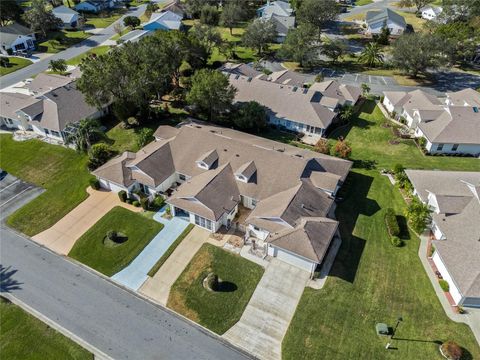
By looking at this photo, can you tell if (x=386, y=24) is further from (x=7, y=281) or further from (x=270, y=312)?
(x=7, y=281)

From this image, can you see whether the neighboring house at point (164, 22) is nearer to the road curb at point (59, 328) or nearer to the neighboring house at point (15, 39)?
the neighboring house at point (15, 39)

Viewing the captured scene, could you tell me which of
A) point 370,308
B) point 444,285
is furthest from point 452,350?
point 444,285

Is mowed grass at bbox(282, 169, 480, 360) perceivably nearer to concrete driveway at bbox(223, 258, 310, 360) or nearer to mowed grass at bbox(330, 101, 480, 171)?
concrete driveway at bbox(223, 258, 310, 360)

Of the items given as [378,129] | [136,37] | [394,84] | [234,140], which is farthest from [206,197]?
[136,37]

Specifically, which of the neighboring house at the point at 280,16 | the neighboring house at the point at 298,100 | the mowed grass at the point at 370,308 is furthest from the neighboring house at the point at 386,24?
the mowed grass at the point at 370,308

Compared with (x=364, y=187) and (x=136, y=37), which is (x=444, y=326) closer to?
(x=364, y=187)

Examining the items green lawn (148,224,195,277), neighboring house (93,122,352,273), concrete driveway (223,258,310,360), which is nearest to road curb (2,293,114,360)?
green lawn (148,224,195,277)
